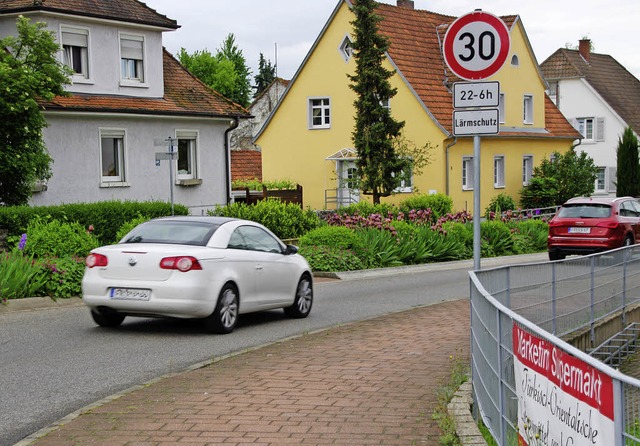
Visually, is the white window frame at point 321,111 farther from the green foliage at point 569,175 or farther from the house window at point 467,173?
the green foliage at point 569,175

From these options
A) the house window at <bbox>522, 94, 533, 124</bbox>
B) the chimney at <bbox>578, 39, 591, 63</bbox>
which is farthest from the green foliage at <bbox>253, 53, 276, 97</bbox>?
the house window at <bbox>522, 94, 533, 124</bbox>

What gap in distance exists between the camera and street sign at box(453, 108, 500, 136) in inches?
379

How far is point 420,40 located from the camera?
49812 mm

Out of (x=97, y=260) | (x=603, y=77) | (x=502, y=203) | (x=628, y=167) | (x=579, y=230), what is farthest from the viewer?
(x=603, y=77)

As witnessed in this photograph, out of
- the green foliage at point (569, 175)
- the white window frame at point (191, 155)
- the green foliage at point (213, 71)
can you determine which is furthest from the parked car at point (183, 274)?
the green foliage at point (213, 71)

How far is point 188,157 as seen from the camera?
1377 inches

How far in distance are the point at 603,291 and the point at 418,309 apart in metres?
3.25

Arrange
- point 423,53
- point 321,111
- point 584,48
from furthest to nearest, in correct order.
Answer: point 584,48 → point 321,111 → point 423,53

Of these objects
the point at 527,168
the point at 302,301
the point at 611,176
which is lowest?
the point at 302,301

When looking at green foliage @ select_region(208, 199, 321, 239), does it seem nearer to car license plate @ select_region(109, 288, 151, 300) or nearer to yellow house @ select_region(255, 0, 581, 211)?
yellow house @ select_region(255, 0, 581, 211)

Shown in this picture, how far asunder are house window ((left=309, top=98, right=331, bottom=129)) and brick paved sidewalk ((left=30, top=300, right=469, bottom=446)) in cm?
3784

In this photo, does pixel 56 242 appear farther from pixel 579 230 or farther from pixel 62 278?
pixel 579 230

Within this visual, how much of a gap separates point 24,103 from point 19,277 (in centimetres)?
888

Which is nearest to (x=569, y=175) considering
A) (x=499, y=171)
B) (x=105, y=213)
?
(x=499, y=171)
